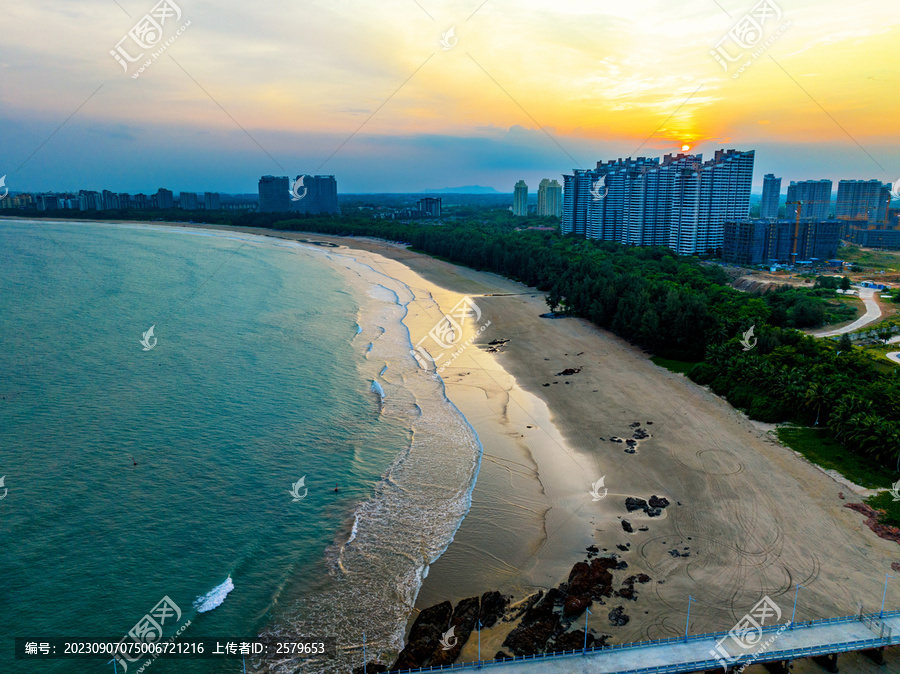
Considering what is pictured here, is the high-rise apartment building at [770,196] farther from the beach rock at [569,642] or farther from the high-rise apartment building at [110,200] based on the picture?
the high-rise apartment building at [110,200]

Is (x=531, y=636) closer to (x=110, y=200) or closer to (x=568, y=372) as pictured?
(x=568, y=372)

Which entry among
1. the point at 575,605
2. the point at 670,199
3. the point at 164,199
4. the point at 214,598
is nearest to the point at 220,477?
the point at 214,598

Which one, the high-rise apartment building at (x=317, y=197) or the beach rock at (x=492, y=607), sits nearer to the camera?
the beach rock at (x=492, y=607)

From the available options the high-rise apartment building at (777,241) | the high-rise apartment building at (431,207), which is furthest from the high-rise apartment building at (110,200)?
the high-rise apartment building at (777,241)

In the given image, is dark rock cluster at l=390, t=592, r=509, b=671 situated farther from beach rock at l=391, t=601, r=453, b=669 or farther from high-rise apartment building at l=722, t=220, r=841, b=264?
high-rise apartment building at l=722, t=220, r=841, b=264

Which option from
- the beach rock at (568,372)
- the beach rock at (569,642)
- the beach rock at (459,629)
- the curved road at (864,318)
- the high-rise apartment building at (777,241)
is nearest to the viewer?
the beach rock at (459,629)

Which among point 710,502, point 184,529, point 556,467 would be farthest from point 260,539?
point 710,502

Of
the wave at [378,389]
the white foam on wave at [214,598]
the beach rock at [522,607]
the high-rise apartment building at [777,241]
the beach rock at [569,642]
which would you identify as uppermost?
the high-rise apartment building at [777,241]
